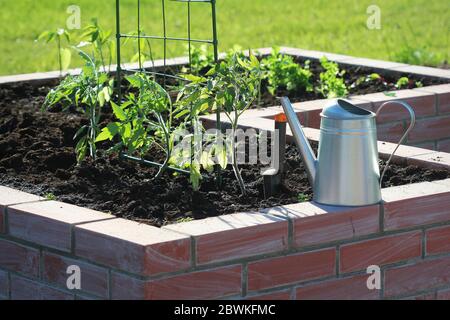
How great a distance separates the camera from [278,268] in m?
3.88

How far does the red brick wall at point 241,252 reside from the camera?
12.1ft

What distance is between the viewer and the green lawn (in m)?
9.64

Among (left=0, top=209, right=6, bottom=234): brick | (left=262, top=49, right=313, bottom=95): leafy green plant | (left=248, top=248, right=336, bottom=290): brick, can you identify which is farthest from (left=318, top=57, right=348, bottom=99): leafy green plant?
(left=0, top=209, right=6, bottom=234): brick

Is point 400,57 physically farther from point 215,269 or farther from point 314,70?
point 215,269

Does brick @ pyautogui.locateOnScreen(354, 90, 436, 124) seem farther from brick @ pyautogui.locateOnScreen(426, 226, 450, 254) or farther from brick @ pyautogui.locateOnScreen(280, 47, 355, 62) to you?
brick @ pyautogui.locateOnScreen(426, 226, 450, 254)

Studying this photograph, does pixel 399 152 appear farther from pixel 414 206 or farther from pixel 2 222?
pixel 2 222

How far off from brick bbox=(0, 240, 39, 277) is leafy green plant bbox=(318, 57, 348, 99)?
2.75 meters

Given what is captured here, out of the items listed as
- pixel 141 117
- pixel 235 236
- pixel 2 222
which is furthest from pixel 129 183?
pixel 235 236

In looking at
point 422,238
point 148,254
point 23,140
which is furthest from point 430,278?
point 23,140

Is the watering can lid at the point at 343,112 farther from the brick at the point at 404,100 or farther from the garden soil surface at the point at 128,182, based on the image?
the brick at the point at 404,100

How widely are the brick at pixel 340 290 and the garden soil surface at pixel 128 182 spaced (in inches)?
16.9

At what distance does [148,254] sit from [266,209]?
0.65 metres

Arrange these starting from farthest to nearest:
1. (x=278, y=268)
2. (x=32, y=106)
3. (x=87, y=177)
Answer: (x=32, y=106), (x=87, y=177), (x=278, y=268)

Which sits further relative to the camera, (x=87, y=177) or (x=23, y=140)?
(x=23, y=140)
